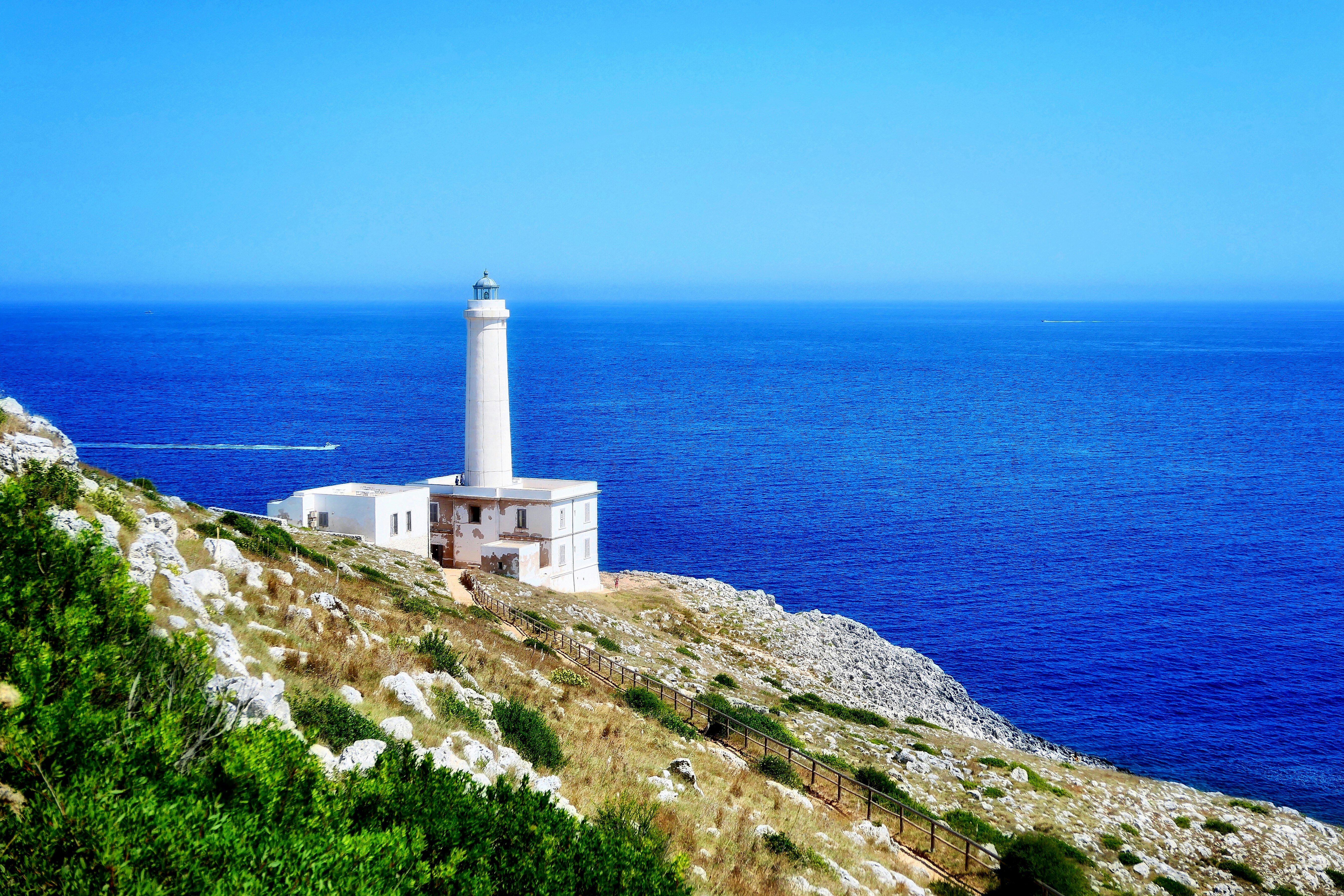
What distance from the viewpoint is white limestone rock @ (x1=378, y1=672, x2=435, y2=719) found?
14.9 m

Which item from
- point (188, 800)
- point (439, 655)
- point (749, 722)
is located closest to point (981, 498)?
point (749, 722)

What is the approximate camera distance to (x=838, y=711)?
3309cm

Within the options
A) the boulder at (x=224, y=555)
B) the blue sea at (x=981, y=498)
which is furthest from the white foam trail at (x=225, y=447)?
the boulder at (x=224, y=555)


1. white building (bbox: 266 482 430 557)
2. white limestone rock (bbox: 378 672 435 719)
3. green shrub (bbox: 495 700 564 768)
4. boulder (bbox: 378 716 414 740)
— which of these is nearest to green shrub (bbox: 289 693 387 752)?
boulder (bbox: 378 716 414 740)

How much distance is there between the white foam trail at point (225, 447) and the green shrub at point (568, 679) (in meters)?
65.7

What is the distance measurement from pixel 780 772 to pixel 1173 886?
8990 mm

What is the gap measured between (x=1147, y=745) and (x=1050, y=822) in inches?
625

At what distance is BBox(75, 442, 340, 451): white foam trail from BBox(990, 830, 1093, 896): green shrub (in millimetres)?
75202

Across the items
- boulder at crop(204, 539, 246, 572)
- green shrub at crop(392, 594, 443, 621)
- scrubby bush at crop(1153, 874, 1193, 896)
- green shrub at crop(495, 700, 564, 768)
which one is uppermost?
boulder at crop(204, 539, 246, 572)

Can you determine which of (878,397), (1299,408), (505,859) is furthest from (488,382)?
(1299,408)

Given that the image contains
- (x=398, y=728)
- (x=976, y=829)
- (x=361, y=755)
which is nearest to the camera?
(x=361, y=755)

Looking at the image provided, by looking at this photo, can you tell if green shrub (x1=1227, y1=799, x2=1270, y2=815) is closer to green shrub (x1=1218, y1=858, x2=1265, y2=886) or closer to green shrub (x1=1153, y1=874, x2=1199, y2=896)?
green shrub (x1=1218, y1=858, x2=1265, y2=886)

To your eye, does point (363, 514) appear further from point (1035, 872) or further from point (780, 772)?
point (1035, 872)

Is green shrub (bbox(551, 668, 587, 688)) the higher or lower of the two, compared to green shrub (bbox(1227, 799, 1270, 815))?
higher
